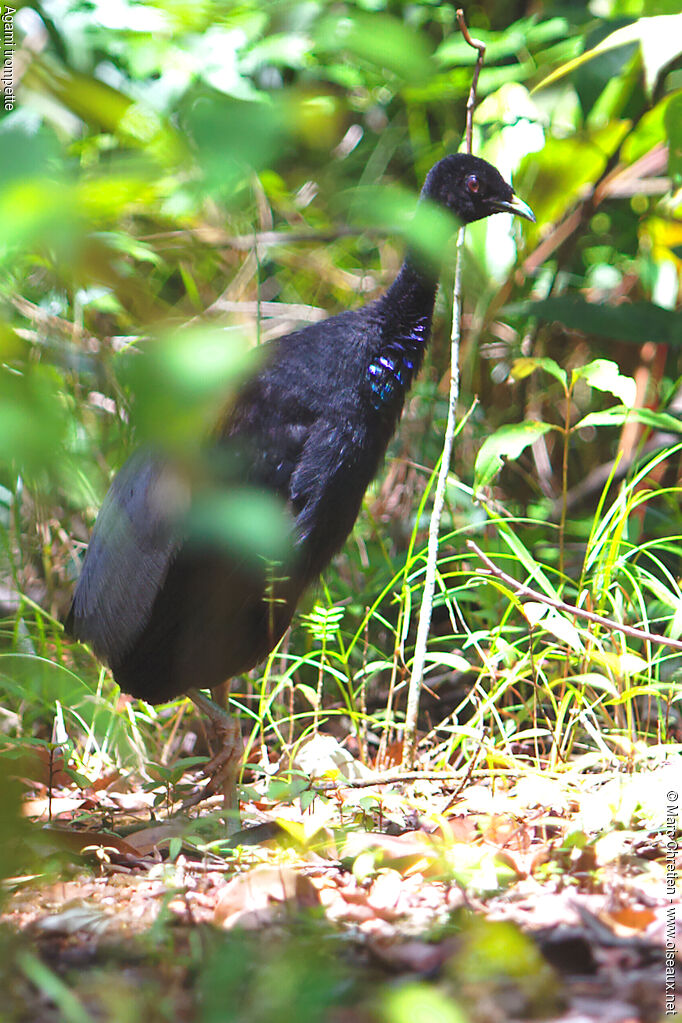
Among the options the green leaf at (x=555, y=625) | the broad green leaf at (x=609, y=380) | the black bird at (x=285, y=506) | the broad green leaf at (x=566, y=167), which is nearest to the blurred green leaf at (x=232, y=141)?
the black bird at (x=285, y=506)

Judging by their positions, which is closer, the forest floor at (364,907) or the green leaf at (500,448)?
the forest floor at (364,907)

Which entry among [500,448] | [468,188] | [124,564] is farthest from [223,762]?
[468,188]

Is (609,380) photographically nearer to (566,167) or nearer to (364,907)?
(566,167)

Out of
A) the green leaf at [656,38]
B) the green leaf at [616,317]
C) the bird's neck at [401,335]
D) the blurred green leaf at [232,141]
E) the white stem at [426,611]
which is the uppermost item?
the green leaf at [656,38]

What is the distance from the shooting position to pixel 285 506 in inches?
103

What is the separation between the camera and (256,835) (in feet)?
7.48

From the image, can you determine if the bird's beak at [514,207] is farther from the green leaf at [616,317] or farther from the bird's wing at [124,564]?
the bird's wing at [124,564]

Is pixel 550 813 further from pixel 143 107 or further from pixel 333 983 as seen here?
pixel 143 107

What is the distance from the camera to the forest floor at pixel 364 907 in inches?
48.6

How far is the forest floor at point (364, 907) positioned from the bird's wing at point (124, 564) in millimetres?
513

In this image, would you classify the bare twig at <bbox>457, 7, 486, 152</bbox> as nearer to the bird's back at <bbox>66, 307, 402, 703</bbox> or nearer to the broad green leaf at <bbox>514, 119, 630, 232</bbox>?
the bird's back at <bbox>66, 307, 402, 703</bbox>

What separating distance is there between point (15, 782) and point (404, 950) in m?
0.77

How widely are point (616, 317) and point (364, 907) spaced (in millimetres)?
2653

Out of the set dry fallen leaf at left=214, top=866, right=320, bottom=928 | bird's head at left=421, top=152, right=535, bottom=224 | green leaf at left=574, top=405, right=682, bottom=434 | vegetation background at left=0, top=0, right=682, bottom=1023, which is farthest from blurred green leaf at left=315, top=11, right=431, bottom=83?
bird's head at left=421, top=152, right=535, bottom=224
